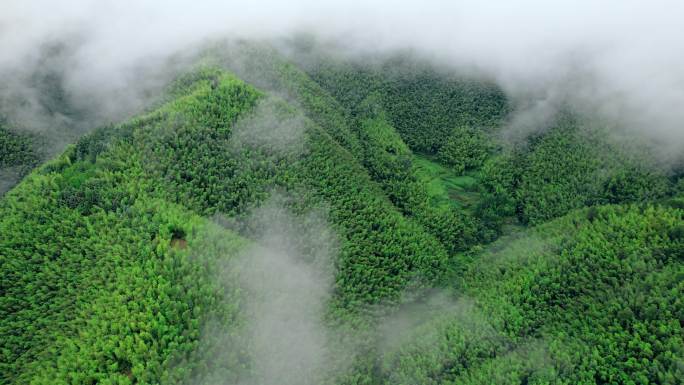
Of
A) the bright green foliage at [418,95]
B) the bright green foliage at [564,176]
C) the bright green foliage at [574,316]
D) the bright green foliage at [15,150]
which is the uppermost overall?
the bright green foliage at [418,95]

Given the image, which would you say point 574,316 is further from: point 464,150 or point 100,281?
point 100,281

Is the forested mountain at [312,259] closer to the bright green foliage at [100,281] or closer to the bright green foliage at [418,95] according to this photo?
the bright green foliage at [100,281]

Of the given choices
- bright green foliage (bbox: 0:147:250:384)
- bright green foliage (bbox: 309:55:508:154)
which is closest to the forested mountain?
bright green foliage (bbox: 0:147:250:384)

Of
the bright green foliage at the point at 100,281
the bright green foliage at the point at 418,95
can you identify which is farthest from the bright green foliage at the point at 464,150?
the bright green foliage at the point at 100,281

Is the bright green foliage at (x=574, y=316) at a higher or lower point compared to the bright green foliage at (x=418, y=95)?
lower

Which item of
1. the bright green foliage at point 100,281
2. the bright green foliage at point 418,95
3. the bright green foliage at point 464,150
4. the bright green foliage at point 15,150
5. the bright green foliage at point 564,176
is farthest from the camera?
the bright green foliage at point 418,95

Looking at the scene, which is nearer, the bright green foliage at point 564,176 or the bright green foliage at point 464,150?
the bright green foliage at point 564,176

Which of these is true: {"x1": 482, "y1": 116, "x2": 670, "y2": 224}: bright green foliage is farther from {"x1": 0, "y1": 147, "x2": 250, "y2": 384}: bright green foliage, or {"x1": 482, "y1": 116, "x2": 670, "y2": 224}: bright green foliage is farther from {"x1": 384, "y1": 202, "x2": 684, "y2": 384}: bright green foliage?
{"x1": 0, "y1": 147, "x2": 250, "y2": 384}: bright green foliage

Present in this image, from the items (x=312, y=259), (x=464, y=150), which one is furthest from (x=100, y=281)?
(x=464, y=150)

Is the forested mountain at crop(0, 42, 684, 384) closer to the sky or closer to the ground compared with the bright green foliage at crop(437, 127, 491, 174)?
closer to the ground
